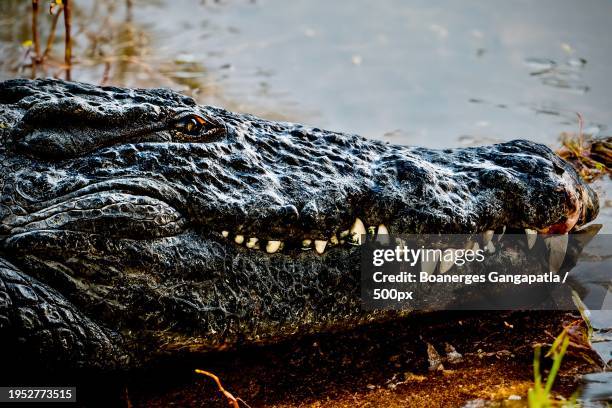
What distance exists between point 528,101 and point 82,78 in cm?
385

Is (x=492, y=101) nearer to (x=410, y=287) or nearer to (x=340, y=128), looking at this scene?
(x=340, y=128)

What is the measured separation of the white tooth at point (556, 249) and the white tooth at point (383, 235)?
2.63 feet

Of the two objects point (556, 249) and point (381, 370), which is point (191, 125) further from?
point (556, 249)

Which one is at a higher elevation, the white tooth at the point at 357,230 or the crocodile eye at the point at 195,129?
the crocodile eye at the point at 195,129

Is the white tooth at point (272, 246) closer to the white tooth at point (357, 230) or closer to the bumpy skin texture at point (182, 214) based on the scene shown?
the bumpy skin texture at point (182, 214)

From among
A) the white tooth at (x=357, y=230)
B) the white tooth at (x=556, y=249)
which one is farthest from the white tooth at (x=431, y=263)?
the white tooth at (x=556, y=249)

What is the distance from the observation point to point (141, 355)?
2748 millimetres

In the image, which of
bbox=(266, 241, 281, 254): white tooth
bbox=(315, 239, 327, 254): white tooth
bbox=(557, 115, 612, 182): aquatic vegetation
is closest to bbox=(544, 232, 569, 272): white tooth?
bbox=(315, 239, 327, 254): white tooth

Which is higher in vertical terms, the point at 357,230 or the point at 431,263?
the point at 357,230

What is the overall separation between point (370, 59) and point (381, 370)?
4.63m

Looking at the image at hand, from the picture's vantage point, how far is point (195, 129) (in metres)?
2.98

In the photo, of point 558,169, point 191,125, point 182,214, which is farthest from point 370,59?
point 182,214

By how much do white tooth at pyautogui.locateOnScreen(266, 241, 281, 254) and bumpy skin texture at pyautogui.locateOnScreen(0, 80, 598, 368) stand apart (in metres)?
0.02

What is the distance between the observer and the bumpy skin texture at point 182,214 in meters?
2.63
